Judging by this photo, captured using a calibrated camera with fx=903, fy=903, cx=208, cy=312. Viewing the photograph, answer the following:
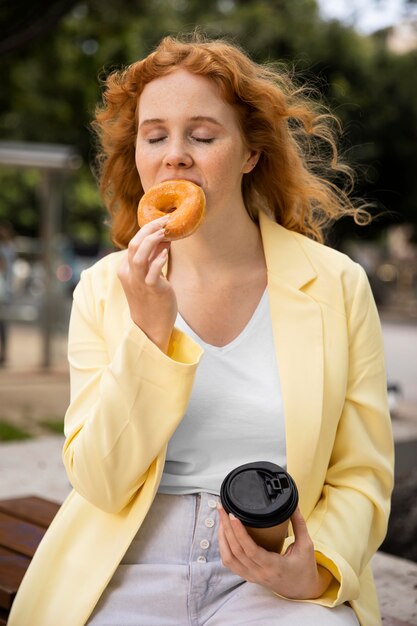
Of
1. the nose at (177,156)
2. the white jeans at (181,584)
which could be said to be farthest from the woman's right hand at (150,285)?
the white jeans at (181,584)

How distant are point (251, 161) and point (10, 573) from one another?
1.38 m

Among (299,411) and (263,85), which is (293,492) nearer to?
(299,411)

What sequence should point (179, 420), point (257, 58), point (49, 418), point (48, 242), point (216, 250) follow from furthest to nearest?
point (257, 58), point (48, 242), point (49, 418), point (216, 250), point (179, 420)

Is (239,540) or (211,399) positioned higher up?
(211,399)

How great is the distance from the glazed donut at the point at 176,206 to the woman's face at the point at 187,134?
0.05 meters

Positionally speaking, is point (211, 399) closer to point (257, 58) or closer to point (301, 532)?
point (301, 532)

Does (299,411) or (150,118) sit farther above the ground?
(150,118)

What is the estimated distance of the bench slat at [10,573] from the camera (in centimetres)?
246

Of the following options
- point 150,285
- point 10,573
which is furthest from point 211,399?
point 10,573

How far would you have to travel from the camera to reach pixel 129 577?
2182mm

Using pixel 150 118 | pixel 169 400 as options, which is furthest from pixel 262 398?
pixel 150 118

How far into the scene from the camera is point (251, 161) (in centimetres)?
254

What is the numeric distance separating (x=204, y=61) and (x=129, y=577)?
1.29 m

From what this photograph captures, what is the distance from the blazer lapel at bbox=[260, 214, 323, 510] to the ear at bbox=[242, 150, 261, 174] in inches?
7.2
